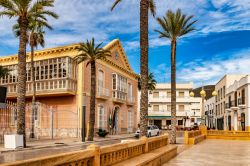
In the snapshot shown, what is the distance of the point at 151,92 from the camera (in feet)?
279

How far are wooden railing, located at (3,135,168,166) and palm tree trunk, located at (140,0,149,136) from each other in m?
1.80

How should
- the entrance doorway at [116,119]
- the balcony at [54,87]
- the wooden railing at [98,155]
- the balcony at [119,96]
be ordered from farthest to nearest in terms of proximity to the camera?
1. the entrance doorway at [116,119]
2. the balcony at [119,96]
3. the balcony at [54,87]
4. the wooden railing at [98,155]

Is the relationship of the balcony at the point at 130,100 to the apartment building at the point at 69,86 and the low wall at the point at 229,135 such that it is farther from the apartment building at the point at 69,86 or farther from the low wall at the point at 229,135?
the low wall at the point at 229,135

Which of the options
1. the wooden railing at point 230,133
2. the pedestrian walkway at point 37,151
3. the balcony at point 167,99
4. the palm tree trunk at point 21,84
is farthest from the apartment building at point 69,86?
the balcony at point 167,99

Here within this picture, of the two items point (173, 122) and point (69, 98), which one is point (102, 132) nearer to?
point (69, 98)

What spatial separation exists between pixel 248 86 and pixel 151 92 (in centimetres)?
3939

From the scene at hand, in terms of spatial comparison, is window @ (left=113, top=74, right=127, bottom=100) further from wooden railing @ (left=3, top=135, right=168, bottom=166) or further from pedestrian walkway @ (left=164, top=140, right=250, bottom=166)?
wooden railing @ (left=3, top=135, right=168, bottom=166)

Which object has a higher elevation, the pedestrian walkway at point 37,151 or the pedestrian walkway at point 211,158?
the pedestrian walkway at point 211,158

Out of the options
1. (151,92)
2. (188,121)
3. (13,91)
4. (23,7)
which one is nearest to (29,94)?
(13,91)

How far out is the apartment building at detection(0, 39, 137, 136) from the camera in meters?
37.4

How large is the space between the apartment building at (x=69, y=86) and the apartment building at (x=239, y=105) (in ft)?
56.0

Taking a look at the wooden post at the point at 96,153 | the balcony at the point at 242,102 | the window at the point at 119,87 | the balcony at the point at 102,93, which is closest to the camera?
the wooden post at the point at 96,153

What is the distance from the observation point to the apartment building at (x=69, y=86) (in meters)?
37.4

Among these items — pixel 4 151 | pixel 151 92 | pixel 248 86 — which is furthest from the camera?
pixel 151 92
